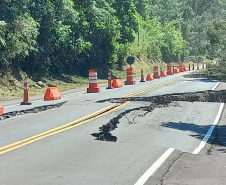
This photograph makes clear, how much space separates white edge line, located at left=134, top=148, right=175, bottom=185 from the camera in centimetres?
689

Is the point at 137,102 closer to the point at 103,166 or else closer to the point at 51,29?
the point at 103,166

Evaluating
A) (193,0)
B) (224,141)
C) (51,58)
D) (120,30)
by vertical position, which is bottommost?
(224,141)

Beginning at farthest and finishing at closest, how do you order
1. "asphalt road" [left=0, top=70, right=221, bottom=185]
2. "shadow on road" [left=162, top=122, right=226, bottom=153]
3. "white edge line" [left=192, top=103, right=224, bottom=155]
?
1. "shadow on road" [left=162, top=122, right=226, bottom=153]
2. "white edge line" [left=192, top=103, right=224, bottom=155]
3. "asphalt road" [left=0, top=70, right=221, bottom=185]

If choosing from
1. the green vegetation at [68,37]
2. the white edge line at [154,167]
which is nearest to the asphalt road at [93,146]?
the white edge line at [154,167]

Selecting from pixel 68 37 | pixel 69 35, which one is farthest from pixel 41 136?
pixel 69 35

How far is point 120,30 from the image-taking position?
131 ft

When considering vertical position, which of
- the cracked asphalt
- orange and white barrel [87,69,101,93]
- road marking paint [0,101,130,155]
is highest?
orange and white barrel [87,69,101,93]

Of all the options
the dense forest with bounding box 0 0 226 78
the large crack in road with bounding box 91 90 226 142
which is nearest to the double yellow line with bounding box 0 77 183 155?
the large crack in road with bounding box 91 90 226 142

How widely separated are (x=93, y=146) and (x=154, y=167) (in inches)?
79.5

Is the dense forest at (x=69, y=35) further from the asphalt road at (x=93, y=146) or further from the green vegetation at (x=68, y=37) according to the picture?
the asphalt road at (x=93, y=146)

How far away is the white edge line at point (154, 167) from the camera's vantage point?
6.89m

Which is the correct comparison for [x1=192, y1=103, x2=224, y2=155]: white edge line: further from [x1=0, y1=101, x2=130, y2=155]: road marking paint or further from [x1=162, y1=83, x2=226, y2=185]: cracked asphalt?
[x1=0, y1=101, x2=130, y2=155]: road marking paint

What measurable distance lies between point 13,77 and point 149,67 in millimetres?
32693

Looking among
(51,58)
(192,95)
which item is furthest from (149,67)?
(192,95)
